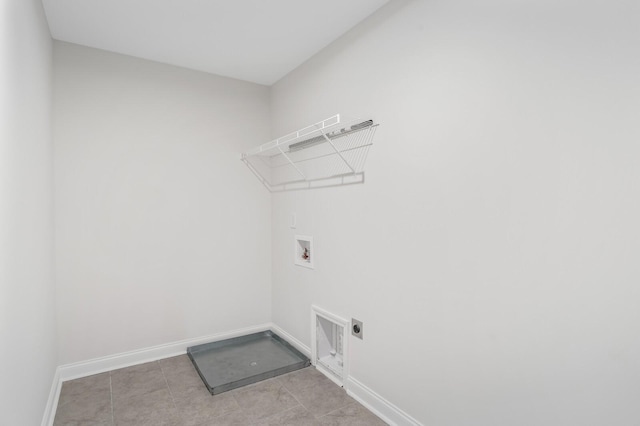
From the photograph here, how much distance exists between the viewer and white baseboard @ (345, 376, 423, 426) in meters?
1.92

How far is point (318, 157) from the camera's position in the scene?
2.65 meters

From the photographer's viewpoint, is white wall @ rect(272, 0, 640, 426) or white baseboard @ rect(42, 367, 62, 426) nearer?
white wall @ rect(272, 0, 640, 426)

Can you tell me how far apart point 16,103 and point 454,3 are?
6.36ft

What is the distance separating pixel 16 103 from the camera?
137cm

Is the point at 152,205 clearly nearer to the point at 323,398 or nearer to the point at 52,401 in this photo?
the point at 52,401

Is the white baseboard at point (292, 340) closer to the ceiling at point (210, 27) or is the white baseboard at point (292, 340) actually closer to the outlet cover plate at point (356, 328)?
the outlet cover plate at point (356, 328)

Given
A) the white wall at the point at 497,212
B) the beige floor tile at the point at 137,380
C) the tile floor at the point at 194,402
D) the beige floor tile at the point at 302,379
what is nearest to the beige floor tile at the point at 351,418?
the tile floor at the point at 194,402

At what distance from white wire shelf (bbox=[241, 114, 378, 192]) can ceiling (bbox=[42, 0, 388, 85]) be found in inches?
25.5

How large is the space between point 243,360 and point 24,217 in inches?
73.0

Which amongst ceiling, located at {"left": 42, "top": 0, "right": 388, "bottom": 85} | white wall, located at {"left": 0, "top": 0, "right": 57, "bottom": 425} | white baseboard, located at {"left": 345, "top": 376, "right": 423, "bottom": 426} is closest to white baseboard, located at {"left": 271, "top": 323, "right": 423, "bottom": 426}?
white baseboard, located at {"left": 345, "top": 376, "right": 423, "bottom": 426}

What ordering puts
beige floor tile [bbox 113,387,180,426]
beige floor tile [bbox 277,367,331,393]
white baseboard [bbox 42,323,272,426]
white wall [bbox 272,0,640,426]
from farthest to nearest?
beige floor tile [bbox 277,367,331,393] < white baseboard [bbox 42,323,272,426] < beige floor tile [bbox 113,387,180,426] < white wall [bbox 272,0,640,426]

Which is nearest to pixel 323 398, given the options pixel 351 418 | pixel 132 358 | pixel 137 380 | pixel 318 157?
pixel 351 418

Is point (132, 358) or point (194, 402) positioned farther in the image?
point (132, 358)

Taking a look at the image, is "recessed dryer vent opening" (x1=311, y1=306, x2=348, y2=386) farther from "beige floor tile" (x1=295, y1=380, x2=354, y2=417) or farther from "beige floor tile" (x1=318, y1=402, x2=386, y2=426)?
"beige floor tile" (x1=318, y1=402, x2=386, y2=426)
